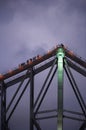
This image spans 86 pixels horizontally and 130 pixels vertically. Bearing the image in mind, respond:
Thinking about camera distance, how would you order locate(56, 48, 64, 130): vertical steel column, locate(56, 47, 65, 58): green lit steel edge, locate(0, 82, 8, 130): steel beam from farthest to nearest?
locate(0, 82, 8, 130): steel beam → locate(56, 47, 65, 58): green lit steel edge → locate(56, 48, 64, 130): vertical steel column

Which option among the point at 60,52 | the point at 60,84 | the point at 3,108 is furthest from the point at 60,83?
the point at 3,108

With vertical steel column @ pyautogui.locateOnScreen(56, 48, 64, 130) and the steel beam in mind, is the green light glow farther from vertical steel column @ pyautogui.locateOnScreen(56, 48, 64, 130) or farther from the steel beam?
the steel beam

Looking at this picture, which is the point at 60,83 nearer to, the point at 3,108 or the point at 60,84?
the point at 60,84

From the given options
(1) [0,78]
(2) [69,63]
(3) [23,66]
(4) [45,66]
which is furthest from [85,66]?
(1) [0,78]

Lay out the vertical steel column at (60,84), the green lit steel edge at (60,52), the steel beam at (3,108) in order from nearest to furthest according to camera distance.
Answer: the vertical steel column at (60,84), the green lit steel edge at (60,52), the steel beam at (3,108)

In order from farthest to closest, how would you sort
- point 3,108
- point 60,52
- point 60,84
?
point 3,108 < point 60,52 < point 60,84

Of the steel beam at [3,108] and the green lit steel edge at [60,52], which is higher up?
the green lit steel edge at [60,52]

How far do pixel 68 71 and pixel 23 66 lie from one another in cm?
1368

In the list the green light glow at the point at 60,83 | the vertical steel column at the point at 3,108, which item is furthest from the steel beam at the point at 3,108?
the green light glow at the point at 60,83

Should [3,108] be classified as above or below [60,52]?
below

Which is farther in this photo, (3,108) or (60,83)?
(3,108)

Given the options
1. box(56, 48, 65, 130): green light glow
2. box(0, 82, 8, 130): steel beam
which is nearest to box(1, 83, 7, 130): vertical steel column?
box(0, 82, 8, 130): steel beam

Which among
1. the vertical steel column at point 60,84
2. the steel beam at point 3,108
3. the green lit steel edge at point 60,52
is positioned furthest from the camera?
the steel beam at point 3,108

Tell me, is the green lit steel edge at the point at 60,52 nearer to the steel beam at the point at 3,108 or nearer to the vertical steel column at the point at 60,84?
the vertical steel column at the point at 60,84
